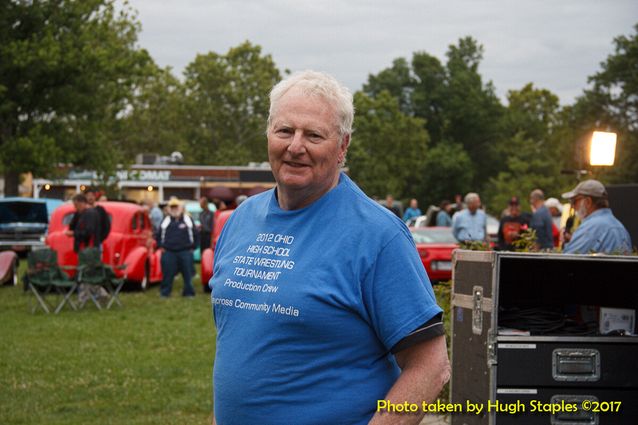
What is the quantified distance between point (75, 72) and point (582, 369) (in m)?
29.3

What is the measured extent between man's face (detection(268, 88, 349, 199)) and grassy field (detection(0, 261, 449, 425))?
4764 millimetres

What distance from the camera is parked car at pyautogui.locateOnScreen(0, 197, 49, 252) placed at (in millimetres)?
31219

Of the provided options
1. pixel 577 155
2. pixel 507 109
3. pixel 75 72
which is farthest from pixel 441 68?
pixel 577 155

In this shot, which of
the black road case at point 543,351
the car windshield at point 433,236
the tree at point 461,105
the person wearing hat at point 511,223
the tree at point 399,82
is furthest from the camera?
the tree at point 399,82

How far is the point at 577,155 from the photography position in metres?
12.8

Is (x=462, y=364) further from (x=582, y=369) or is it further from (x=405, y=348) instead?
(x=405, y=348)

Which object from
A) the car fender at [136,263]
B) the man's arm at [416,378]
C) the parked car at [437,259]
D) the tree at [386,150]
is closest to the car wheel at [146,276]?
the car fender at [136,263]

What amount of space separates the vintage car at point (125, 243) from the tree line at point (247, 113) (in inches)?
375

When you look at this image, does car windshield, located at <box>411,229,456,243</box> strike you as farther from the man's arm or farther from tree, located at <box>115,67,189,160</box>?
tree, located at <box>115,67,189,160</box>

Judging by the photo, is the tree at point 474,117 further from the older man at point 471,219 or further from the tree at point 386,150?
the older man at point 471,219

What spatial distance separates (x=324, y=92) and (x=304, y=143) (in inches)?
7.0

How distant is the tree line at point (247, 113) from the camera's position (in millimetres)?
32062

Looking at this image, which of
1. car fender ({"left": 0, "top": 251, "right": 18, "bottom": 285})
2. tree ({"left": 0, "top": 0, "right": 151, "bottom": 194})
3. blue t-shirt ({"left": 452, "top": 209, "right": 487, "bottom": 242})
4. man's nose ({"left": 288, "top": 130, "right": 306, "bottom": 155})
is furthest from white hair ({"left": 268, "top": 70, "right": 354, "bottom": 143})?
tree ({"left": 0, "top": 0, "right": 151, "bottom": 194})

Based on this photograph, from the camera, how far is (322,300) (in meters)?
3.20
